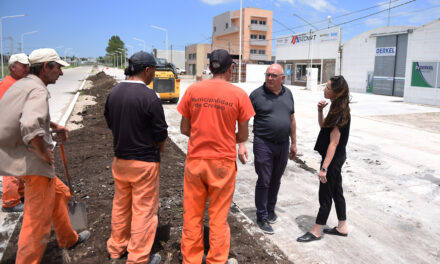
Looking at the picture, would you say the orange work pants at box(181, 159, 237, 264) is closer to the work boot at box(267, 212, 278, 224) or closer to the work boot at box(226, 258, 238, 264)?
the work boot at box(226, 258, 238, 264)

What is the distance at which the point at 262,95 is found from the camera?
4.13 metres

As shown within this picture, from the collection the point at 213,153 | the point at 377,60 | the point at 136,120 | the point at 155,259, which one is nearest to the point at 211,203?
the point at 213,153

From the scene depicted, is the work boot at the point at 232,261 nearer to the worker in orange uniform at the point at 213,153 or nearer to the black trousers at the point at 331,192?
the worker in orange uniform at the point at 213,153

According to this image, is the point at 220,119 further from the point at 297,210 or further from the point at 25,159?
the point at 297,210

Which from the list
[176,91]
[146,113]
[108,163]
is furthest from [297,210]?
[176,91]

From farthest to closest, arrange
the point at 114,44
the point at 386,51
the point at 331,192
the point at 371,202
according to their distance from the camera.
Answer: the point at 114,44 → the point at 386,51 → the point at 371,202 → the point at 331,192

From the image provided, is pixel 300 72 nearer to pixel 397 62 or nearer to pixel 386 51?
pixel 386 51

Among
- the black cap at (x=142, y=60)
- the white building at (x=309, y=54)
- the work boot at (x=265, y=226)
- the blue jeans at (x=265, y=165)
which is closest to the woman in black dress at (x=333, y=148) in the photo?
the work boot at (x=265, y=226)

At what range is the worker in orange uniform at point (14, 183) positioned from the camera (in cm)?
434

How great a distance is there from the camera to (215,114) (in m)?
2.86

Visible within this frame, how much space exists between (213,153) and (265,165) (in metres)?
1.31

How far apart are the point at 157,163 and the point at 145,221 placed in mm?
510

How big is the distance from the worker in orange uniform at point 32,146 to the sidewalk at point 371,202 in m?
2.31

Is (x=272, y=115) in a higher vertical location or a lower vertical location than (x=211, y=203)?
higher
